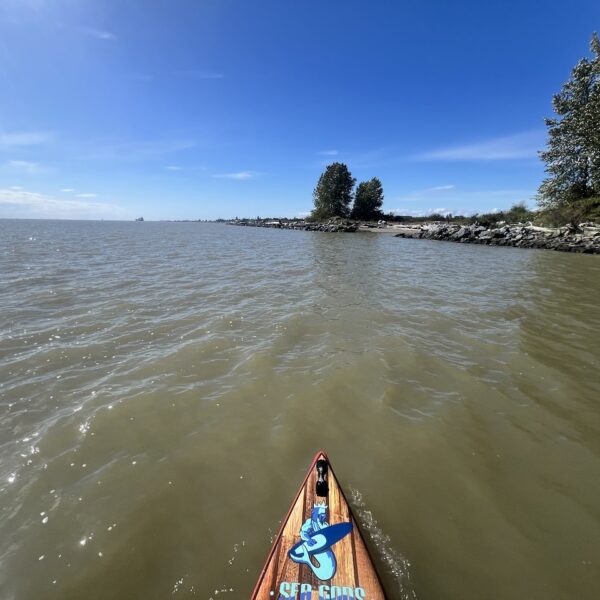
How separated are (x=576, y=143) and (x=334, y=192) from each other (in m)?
56.2

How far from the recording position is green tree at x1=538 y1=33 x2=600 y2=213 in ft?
112

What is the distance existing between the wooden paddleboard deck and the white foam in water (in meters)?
0.31

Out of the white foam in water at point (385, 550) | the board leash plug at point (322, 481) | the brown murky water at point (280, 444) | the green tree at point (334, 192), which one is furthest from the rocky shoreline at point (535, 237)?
the green tree at point (334, 192)

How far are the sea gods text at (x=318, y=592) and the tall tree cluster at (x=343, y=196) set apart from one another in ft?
300

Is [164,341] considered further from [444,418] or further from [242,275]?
[242,275]

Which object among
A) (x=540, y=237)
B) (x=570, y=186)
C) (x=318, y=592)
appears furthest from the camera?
(x=570, y=186)

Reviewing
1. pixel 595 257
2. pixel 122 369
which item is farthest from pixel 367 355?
pixel 595 257

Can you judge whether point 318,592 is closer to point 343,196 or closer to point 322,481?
point 322,481

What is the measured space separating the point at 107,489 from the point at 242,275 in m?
13.9

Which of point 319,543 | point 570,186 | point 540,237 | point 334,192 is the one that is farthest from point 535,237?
point 334,192

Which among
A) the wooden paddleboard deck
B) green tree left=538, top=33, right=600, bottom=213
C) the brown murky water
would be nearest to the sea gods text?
the wooden paddleboard deck

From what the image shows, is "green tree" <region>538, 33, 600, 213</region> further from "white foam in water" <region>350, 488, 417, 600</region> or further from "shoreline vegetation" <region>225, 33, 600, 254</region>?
"white foam in water" <region>350, 488, 417, 600</region>

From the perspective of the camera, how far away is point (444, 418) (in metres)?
5.23

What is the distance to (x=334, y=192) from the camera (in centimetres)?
8756
